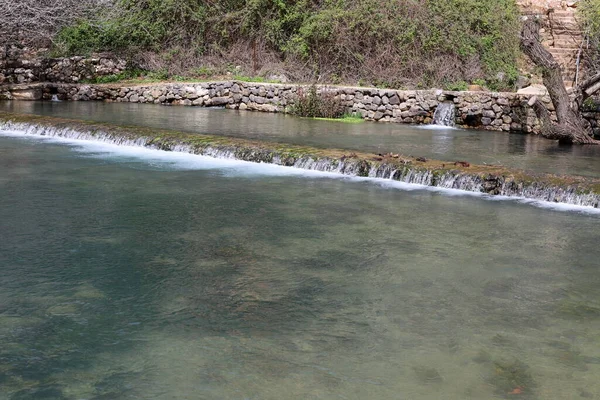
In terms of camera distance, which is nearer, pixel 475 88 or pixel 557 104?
pixel 557 104

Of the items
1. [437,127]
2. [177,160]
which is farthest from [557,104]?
[177,160]

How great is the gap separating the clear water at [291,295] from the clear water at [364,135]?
2.90 meters

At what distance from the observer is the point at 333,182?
1002cm

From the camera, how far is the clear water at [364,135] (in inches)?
465

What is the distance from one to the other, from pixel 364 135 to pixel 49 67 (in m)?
11.6

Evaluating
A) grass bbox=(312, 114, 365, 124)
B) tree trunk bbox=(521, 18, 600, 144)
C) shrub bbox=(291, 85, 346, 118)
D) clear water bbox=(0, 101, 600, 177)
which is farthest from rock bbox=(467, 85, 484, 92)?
tree trunk bbox=(521, 18, 600, 144)

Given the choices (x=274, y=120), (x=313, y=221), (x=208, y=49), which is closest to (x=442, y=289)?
(x=313, y=221)

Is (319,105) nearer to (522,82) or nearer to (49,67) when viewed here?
(522,82)

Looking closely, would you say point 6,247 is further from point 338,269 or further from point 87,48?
point 87,48

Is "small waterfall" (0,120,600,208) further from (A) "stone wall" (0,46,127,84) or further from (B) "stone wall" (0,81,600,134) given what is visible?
Result: (A) "stone wall" (0,46,127,84)

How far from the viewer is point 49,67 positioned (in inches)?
866

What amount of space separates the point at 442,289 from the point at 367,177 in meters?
4.69

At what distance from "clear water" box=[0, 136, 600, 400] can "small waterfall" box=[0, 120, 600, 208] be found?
48 cm

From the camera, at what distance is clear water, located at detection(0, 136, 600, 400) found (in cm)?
424
